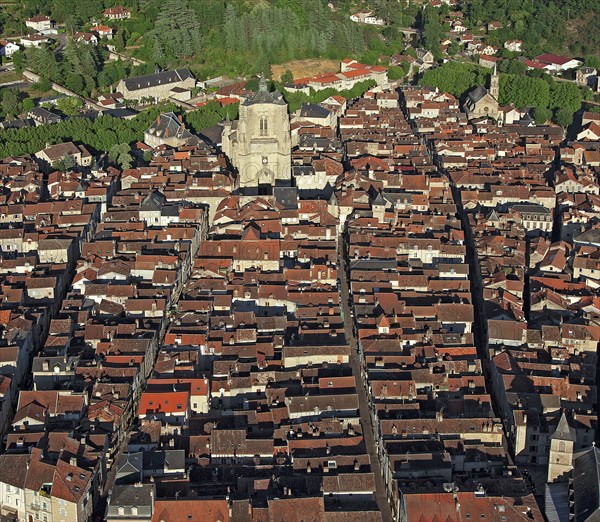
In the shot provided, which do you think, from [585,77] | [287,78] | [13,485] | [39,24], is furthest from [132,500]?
[39,24]

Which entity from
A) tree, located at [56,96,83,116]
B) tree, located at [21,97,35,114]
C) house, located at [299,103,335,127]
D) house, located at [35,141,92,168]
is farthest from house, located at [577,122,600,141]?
tree, located at [21,97,35,114]

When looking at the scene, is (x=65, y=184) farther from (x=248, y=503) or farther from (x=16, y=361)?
(x=248, y=503)

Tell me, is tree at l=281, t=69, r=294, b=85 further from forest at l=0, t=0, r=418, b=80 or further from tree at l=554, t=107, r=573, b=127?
tree at l=554, t=107, r=573, b=127

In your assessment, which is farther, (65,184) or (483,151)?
(483,151)

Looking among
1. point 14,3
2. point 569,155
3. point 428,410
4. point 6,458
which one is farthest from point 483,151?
point 14,3

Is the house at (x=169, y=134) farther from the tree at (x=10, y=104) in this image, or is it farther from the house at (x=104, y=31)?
the house at (x=104, y=31)

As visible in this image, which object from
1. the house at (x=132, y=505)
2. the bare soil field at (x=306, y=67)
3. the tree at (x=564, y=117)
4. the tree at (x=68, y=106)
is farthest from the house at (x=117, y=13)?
the house at (x=132, y=505)

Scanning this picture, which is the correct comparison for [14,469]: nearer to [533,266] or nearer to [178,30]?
[533,266]
